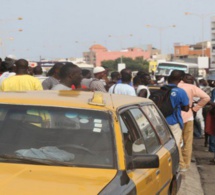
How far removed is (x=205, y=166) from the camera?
11578 millimetres

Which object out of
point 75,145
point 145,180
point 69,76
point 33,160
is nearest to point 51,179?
point 33,160

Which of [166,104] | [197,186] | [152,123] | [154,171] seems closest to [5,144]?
[154,171]

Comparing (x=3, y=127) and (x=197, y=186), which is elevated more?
(x=3, y=127)

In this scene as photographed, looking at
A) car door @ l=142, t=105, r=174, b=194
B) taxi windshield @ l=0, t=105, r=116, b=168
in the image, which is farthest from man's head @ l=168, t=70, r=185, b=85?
taxi windshield @ l=0, t=105, r=116, b=168

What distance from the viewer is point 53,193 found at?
12.2ft

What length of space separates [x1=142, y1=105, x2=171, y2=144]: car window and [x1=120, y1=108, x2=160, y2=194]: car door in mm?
445

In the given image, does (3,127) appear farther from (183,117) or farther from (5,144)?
(183,117)

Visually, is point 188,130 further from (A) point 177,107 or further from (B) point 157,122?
(B) point 157,122

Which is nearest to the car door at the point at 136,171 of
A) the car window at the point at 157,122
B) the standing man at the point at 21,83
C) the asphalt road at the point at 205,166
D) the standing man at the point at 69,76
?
the car window at the point at 157,122

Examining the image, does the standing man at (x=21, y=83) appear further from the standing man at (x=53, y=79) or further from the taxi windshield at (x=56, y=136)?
the taxi windshield at (x=56, y=136)

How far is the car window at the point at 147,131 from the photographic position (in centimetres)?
536

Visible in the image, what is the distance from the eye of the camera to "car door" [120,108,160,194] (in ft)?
14.8

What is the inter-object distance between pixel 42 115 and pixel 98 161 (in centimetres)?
61

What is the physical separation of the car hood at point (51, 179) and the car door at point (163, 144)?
1220 mm
